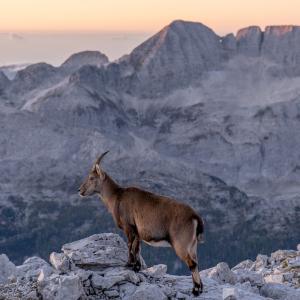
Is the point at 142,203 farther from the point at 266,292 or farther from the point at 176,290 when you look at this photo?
the point at 266,292

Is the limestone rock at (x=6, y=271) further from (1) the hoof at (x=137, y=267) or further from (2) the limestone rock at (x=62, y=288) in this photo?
(2) the limestone rock at (x=62, y=288)

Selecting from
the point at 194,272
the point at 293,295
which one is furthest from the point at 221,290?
the point at 293,295

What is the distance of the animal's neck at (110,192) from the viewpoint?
124 ft

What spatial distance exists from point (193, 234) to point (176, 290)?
3.37 meters

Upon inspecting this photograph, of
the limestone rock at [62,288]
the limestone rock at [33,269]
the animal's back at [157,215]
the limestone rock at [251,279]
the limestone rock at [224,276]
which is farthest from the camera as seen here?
the limestone rock at [224,276]

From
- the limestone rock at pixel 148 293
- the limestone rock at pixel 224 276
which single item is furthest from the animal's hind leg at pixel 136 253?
the limestone rock at pixel 224 276

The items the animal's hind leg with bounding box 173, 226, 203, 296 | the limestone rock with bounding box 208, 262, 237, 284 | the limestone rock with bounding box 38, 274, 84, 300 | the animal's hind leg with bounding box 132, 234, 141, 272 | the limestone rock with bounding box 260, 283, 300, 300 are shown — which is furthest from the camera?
the limestone rock with bounding box 208, 262, 237, 284

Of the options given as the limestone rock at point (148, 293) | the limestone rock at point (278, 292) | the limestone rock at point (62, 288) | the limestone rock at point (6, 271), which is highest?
the limestone rock at point (62, 288)

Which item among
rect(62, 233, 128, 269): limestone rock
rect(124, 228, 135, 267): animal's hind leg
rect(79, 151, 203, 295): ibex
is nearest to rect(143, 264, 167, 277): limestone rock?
rect(79, 151, 203, 295): ibex

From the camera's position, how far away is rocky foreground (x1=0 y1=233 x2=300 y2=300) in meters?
33.3

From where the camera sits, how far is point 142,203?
35844 mm

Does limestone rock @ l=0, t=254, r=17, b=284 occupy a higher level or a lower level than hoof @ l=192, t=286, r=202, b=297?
lower

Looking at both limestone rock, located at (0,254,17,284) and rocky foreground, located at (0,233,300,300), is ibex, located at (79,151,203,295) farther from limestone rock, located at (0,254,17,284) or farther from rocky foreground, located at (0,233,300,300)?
limestone rock, located at (0,254,17,284)

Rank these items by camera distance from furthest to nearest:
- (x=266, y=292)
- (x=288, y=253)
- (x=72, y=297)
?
(x=288, y=253) < (x=266, y=292) < (x=72, y=297)
